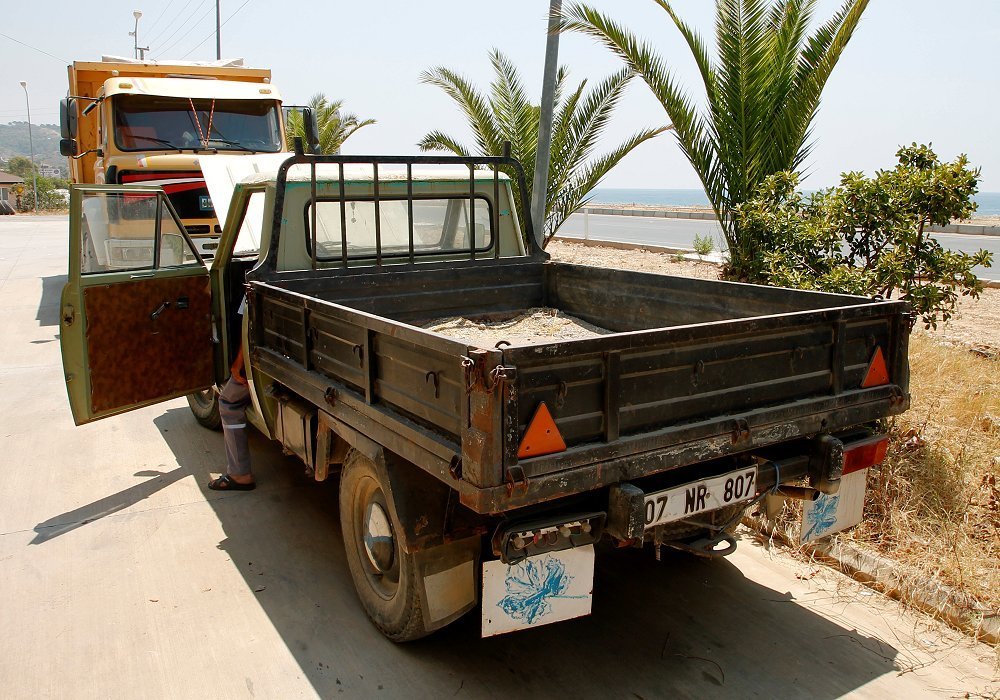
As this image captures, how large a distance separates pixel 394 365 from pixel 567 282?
235 cm

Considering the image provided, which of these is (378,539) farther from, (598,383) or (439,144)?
(439,144)

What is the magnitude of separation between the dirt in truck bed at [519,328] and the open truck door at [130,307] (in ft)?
4.97

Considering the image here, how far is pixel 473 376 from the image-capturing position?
2.61 meters

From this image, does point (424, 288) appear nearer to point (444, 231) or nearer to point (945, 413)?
point (444, 231)

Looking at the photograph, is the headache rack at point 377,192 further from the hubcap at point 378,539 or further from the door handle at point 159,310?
the hubcap at point 378,539

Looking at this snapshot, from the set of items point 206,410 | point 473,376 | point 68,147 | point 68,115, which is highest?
point 68,115

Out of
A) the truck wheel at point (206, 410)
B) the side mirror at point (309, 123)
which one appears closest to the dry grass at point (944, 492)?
the truck wheel at point (206, 410)

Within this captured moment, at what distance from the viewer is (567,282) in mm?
5332

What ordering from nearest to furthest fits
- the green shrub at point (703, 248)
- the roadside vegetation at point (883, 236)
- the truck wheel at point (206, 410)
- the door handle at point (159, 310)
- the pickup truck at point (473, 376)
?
the pickup truck at point (473, 376)
the door handle at point (159, 310)
the roadside vegetation at point (883, 236)
the truck wheel at point (206, 410)
the green shrub at point (703, 248)

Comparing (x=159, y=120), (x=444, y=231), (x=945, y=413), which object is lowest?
(x=945, y=413)

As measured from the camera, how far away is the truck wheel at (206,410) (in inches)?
251

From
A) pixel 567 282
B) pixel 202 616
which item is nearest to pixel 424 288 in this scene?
pixel 567 282

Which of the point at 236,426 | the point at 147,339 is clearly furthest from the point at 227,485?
the point at 147,339

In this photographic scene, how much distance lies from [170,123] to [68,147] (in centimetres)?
168
